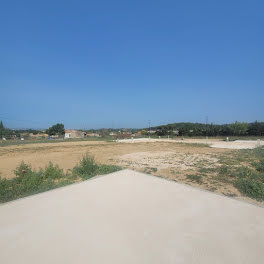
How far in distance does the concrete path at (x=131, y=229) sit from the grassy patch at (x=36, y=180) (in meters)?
1.12

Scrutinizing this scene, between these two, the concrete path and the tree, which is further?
the tree

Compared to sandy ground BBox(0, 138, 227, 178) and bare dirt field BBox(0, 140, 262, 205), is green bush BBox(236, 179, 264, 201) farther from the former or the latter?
sandy ground BBox(0, 138, 227, 178)

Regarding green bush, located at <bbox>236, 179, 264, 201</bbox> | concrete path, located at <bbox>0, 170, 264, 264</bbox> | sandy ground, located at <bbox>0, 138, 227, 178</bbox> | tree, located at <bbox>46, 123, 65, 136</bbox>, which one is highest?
tree, located at <bbox>46, 123, 65, 136</bbox>

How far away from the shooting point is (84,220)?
1738 millimetres

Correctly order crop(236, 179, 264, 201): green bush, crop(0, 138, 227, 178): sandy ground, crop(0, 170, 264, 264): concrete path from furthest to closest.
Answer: crop(0, 138, 227, 178): sandy ground → crop(236, 179, 264, 201): green bush → crop(0, 170, 264, 264): concrete path

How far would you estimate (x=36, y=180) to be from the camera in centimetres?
379

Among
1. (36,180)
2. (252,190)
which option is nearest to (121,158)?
(36,180)

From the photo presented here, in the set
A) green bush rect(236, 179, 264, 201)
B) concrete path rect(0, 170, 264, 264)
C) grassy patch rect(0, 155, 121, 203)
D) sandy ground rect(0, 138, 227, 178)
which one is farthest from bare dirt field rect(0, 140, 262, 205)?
concrete path rect(0, 170, 264, 264)

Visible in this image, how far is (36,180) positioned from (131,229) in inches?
135

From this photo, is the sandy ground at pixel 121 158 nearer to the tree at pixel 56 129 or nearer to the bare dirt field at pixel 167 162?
the bare dirt field at pixel 167 162

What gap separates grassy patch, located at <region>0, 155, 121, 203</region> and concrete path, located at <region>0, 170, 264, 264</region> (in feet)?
3.67

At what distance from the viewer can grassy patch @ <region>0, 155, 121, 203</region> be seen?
10.2ft

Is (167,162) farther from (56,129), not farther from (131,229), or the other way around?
(56,129)

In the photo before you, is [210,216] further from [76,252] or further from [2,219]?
[2,219]
